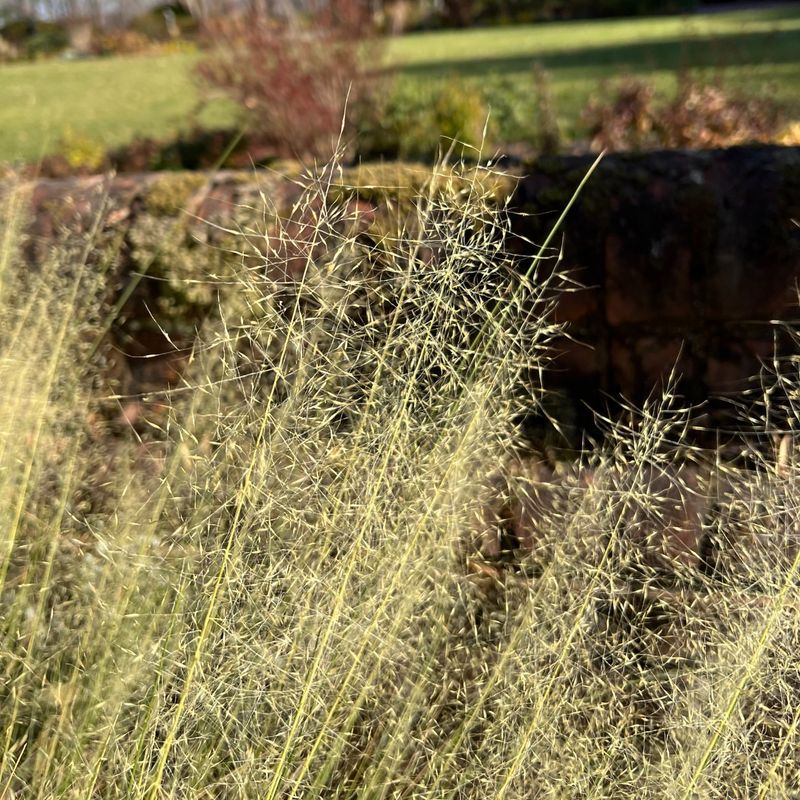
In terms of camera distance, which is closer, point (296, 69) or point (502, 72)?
point (296, 69)

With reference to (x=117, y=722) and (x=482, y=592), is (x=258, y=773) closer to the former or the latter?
(x=117, y=722)

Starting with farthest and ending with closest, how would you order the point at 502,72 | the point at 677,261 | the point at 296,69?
the point at 502,72 < the point at 296,69 < the point at 677,261

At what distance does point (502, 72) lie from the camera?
11.9 m

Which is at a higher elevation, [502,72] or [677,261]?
[502,72]

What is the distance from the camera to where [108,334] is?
9.00 ft

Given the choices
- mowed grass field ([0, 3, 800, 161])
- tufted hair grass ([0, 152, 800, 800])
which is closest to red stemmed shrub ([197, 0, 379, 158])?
mowed grass field ([0, 3, 800, 161])

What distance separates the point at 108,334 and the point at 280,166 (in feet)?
4.14

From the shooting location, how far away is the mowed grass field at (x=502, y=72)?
823 cm

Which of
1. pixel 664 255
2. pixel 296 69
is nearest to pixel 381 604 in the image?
pixel 664 255

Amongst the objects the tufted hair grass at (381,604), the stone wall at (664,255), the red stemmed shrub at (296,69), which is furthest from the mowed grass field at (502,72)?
the tufted hair grass at (381,604)

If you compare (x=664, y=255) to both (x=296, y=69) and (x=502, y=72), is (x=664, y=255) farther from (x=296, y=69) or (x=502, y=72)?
(x=502, y=72)

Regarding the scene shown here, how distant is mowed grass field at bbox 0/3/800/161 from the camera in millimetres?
8234

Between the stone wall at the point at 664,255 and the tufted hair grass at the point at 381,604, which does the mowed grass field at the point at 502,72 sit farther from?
the tufted hair grass at the point at 381,604

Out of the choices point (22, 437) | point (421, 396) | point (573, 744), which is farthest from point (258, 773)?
point (22, 437)
